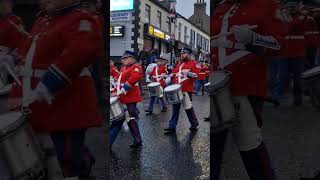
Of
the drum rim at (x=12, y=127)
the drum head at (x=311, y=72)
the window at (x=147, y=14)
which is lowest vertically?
the drum rim at (x=12, y=127)

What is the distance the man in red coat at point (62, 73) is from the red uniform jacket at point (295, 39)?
2.64 ft

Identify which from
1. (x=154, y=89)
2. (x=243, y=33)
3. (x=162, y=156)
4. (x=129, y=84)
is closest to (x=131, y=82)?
(x=129, y=84)

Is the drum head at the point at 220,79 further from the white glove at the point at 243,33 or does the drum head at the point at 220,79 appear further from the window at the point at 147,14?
the window at the point at 147,14

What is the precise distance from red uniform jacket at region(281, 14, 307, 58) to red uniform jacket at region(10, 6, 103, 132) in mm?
803

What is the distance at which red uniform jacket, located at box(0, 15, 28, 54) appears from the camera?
1975 mm

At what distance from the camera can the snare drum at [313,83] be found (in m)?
1.97

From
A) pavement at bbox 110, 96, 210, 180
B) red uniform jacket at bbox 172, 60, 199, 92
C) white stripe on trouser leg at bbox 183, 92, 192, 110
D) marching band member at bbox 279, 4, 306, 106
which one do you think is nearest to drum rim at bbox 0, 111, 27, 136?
marching band member at bbox 279, 4, 306, 106

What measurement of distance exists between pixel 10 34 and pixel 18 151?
0.51m

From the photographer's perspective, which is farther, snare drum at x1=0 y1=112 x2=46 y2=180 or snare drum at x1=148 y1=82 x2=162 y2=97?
snare drum at x1=148 y1=82 x2=162 y2=97

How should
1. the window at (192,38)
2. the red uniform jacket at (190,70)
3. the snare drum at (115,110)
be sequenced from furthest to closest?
the window at (192,38), the red uniform jacket at (190,70), the snare drum at (115,110)

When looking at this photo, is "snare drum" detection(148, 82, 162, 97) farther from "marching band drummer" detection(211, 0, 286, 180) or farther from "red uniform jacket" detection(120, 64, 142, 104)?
"marching band drummer" detection(211, 0, 286, 180)

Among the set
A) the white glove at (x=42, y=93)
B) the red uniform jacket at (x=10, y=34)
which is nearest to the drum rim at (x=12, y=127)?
the white glove at (x=42, y=93)

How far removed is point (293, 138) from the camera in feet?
6.64

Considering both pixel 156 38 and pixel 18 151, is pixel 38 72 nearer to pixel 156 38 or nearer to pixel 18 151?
pixel 18 151
